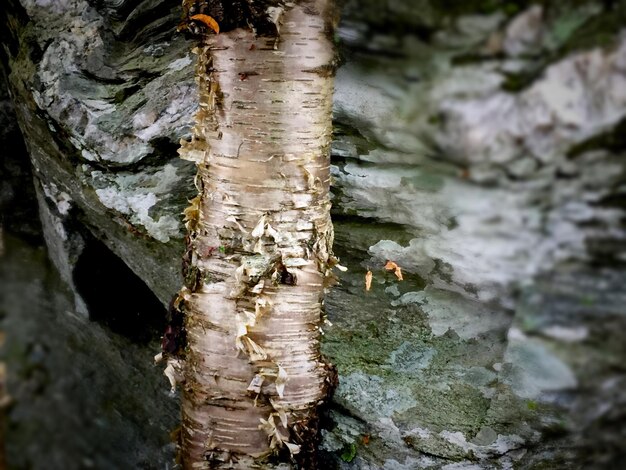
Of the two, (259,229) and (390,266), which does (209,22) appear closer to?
(259,229)

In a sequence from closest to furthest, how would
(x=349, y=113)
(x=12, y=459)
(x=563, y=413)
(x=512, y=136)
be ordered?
(x=512, y=136), (x=563, y=413), (x=349, y=113), (x=12, y=459)

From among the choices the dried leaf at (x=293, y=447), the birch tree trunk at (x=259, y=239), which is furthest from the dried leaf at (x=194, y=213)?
the dried leaf at (x=293, y=447)

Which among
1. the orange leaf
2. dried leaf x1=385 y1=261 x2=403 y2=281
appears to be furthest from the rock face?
the orange leaf

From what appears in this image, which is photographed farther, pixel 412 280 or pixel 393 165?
pixel 412 280

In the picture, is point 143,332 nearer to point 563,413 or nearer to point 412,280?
point 412,280

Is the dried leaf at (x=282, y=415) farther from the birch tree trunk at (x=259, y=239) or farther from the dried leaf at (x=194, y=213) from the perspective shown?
the dried leaf at (x=194, y=213)

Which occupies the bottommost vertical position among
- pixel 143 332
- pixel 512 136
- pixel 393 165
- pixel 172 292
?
pixel 143 332

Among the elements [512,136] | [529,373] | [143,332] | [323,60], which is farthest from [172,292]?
[512,136]
